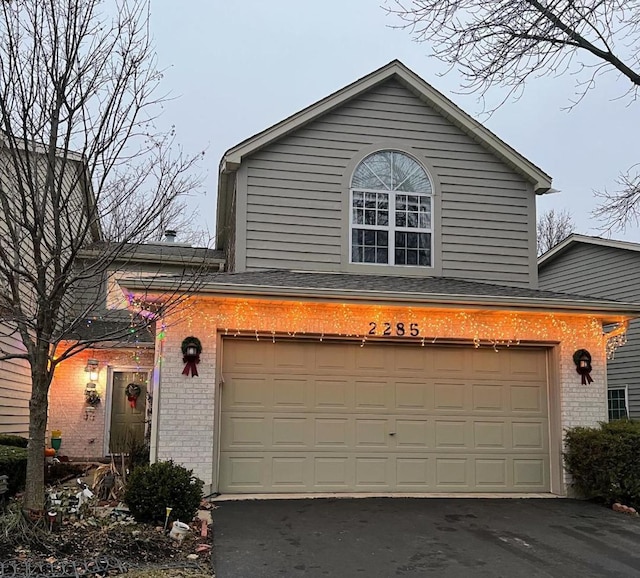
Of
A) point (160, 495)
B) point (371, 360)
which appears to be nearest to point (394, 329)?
point (371, 360)

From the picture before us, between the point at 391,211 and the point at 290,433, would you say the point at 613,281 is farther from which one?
the point at 290,433

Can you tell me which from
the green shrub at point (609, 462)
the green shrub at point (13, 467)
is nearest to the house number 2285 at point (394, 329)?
the green shrub at point (609, 462)

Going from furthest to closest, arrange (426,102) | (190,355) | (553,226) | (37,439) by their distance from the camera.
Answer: (553,226) → (426,102) → (190,355) → (37,439)

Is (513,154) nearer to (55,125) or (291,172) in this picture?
(291,172)

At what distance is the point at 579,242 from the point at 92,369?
38.7ft

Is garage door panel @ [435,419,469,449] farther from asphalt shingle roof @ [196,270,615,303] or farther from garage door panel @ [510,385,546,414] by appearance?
asphalt shingle roof @ [196,270,615,303]

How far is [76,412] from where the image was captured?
14.1 metres

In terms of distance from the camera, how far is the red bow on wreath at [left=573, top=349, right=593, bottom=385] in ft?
31.6

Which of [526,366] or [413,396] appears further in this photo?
[526,366]

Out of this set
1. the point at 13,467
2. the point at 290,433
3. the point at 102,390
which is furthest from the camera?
the point at 102,390

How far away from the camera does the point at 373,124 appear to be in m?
11.4

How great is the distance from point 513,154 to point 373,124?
2491 millimetres

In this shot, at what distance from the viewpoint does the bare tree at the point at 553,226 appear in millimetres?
34062

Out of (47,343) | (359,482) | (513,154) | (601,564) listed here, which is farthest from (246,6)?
(601,564)
